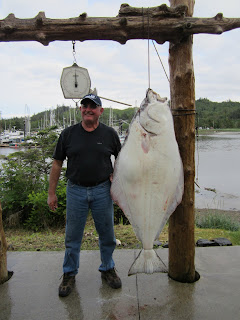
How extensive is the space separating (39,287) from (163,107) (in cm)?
240

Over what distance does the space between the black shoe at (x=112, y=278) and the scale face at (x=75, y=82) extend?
322cm

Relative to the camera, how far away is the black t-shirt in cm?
284

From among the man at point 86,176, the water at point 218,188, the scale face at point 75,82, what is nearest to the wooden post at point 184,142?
the man at point 86,176

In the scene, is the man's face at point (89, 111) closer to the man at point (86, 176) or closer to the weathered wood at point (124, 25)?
the man at point (86, 176)

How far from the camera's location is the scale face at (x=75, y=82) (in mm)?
4840

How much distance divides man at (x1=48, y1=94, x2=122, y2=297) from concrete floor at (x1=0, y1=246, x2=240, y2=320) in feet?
0.59

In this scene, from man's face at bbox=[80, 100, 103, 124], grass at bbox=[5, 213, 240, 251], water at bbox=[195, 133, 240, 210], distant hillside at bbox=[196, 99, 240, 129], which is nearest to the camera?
man's face at bbox=[80, 100, 103, 124]

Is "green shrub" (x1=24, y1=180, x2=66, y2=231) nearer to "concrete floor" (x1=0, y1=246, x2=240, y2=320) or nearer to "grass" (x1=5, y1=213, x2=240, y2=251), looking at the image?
"grass" (x1=5, y1=213, x2=240, y2=251)

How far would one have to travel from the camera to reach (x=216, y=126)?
8844 cm

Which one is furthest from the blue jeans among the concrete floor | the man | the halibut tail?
the halibut tail

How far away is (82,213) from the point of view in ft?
9.71

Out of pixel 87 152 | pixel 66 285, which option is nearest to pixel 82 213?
pixel 87 152

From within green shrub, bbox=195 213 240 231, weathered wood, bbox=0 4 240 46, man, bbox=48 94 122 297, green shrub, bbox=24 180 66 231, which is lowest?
green shrub, bbox=195 213 240 231

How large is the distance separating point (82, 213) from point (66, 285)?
2.62 feet
